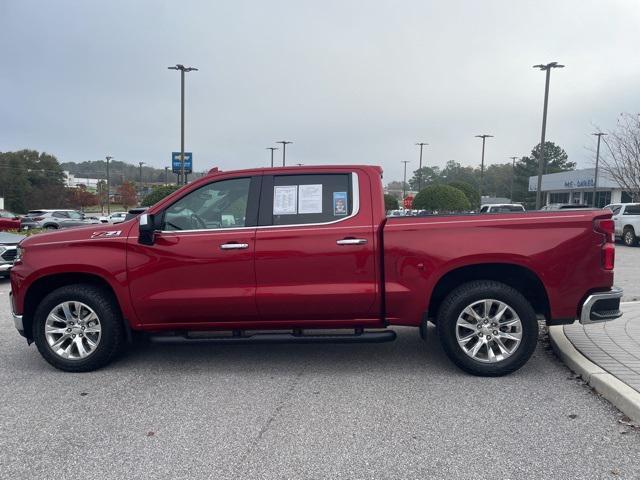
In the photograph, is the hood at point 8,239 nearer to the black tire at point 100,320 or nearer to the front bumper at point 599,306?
the black tire at point 100,320

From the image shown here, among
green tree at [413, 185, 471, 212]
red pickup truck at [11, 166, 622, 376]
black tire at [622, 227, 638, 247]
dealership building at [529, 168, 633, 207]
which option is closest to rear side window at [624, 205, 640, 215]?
black tire at [622, 227, 638, 247]

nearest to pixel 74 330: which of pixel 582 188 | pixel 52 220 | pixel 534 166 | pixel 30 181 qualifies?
pixel 52 220

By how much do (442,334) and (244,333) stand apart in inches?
72.5

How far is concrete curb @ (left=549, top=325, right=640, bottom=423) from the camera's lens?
3963 mm

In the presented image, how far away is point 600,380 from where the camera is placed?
4434 mm

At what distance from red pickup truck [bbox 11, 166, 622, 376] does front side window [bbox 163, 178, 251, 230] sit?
0.4 inches

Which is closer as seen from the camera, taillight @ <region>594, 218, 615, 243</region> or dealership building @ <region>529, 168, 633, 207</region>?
taillight @ <region>594, 218, 615, 243</region>

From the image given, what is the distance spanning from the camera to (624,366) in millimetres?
4797

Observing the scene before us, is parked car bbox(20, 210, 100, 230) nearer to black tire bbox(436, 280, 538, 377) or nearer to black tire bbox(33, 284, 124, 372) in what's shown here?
black tire bbox(33, 284, 124, 372)

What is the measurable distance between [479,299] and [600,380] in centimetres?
115

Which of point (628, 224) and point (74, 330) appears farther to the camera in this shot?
point (628, 224)

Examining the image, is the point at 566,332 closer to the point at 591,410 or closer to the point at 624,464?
the point at 591,410

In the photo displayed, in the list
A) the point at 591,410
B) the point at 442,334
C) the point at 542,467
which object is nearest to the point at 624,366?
the point at 591,410

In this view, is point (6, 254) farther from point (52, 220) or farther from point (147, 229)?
point (52, 220)
